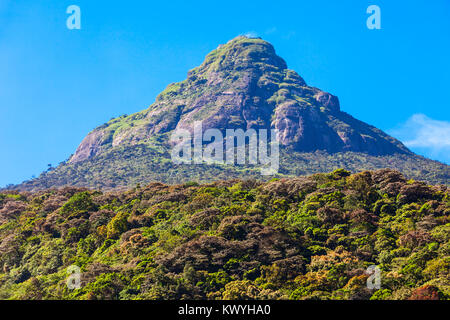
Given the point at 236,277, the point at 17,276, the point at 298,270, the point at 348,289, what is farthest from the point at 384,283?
the point at 17,276

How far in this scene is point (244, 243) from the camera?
58.4m

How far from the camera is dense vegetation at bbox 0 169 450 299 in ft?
168

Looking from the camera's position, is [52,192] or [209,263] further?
[52,192]

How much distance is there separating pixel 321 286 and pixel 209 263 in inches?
459

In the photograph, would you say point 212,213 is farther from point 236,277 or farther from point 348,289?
point 348,289

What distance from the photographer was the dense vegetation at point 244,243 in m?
51.1

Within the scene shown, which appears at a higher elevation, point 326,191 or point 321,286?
point 326,191

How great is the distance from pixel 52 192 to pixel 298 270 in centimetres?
5889

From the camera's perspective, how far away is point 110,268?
58.0 m
